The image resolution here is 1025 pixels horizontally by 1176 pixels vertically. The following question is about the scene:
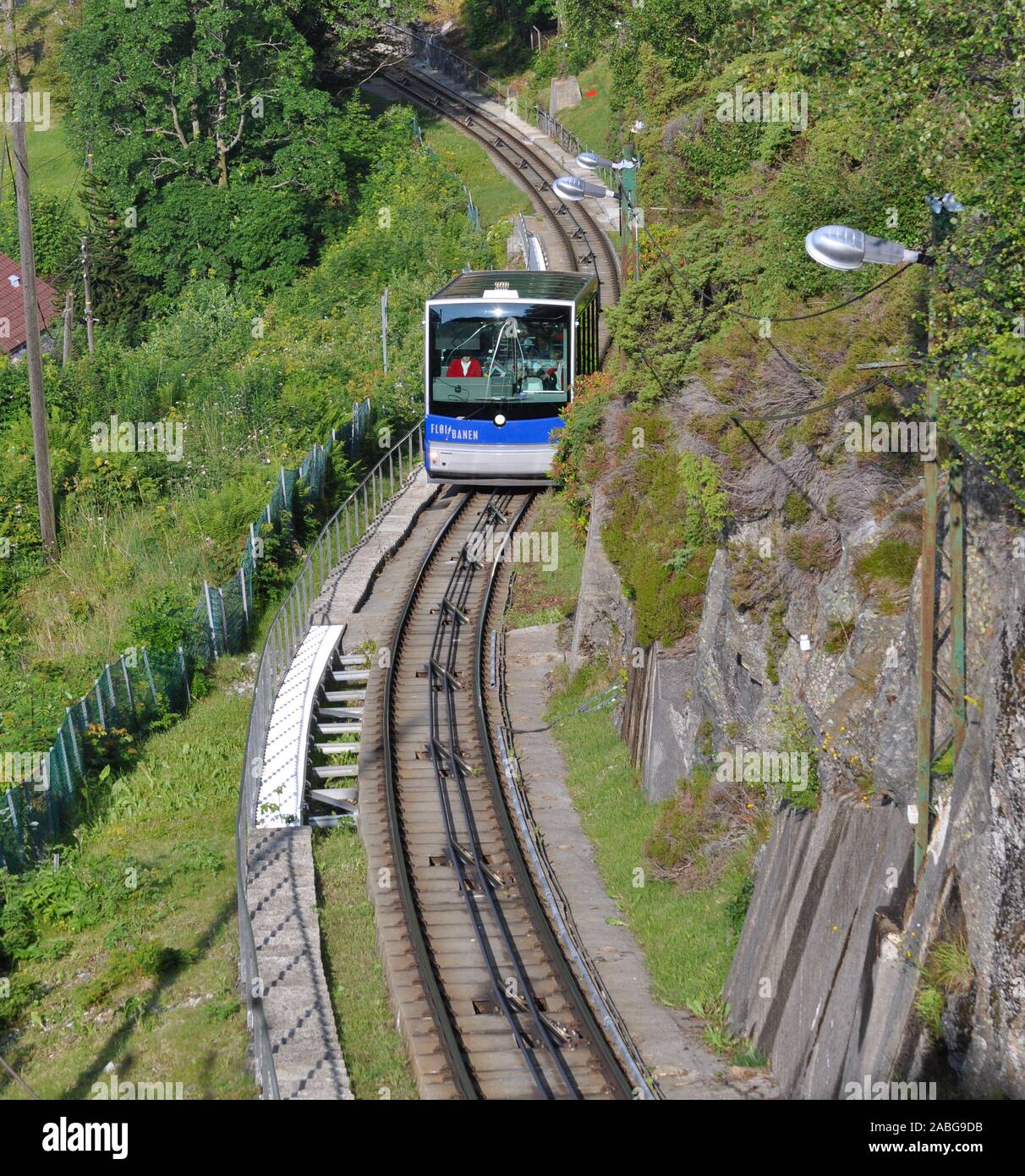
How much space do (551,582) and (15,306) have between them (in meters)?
32.7

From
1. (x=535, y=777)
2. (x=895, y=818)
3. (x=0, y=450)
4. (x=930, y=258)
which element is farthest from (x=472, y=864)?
(x=0, y=450)

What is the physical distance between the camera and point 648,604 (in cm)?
1978

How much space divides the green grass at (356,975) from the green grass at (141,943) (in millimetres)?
1062

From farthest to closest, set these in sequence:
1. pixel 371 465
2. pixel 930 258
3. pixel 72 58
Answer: pixel 72 58 < pixel 371 465 < pixel 930 258

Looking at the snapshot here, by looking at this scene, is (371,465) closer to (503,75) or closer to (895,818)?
(895,818)

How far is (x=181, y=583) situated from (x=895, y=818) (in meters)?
17.6

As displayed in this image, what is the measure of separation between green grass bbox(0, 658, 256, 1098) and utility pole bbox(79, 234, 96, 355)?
2966cm

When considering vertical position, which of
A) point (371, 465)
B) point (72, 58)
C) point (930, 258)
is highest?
point (72, 58)

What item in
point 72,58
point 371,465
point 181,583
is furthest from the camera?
point 72,58

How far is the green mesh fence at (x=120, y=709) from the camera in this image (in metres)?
19.0

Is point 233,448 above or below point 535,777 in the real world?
above

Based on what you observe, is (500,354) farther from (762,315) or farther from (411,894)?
(411,894)

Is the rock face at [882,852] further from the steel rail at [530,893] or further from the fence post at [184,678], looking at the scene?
the fence post at [184,678]

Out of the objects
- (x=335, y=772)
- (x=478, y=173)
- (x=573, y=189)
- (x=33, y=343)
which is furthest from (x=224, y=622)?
(x=478, y=173)
